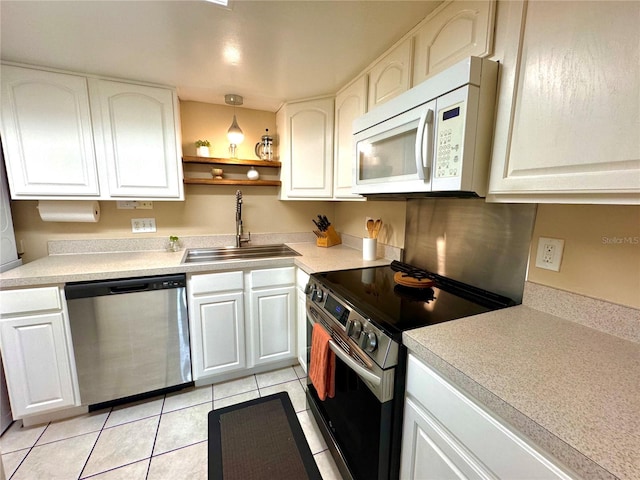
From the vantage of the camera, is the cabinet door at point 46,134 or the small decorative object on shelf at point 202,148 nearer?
the cabinet door at point 46,134

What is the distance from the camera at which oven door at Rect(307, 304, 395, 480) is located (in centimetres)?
95

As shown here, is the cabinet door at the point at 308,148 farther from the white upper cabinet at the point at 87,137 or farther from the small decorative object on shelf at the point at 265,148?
the white upper cabinet at the point at 87,137

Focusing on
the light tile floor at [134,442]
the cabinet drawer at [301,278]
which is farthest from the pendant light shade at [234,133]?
the light tile floor at [134,442]

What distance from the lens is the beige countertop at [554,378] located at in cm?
51

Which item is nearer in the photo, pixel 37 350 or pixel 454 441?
pixel 454 441

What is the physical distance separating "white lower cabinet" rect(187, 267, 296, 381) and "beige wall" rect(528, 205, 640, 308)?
4.87ft

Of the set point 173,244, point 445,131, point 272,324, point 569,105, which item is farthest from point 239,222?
point 569,105

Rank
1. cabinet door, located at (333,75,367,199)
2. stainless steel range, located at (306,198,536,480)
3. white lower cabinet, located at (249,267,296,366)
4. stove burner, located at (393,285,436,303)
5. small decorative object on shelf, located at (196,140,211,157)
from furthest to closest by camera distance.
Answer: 1. small decorative object on shelf, located at (196,140,211,157)
2. white lower cabinet, located at (249,267,296,366)
3. cabinet door, located at (333,75,367,199)
4. stove burner, located at (393,285,436,303)
5. stainless steel range, located at (306,198,536,480)

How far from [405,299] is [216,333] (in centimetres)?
132

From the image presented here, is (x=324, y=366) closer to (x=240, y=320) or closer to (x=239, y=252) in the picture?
(x=240, y=320)

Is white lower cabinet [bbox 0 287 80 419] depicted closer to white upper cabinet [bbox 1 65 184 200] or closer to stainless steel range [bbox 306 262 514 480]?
white upper cabinet [bbox 1 65 184 200]

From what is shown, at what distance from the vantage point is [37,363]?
1.53 meters

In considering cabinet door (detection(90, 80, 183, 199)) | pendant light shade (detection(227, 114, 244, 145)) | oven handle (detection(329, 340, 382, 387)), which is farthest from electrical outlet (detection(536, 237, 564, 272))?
cabinet door (detection(90, 80, 183, 199))

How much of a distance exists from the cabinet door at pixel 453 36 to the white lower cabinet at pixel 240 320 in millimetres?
1454
